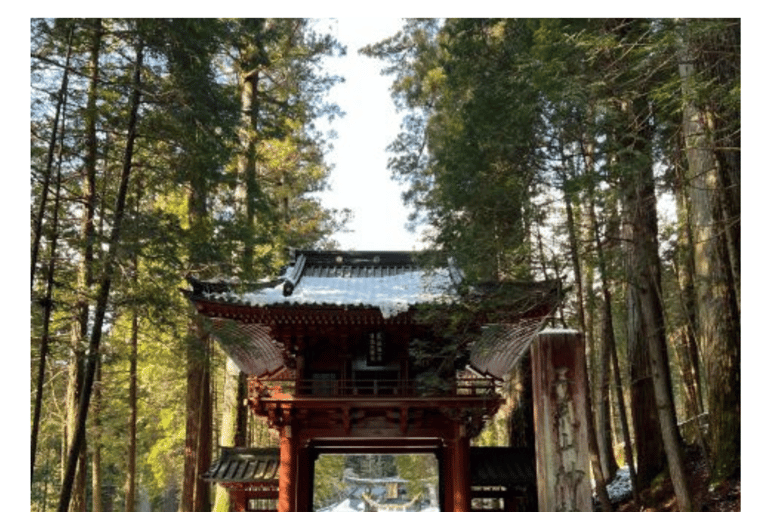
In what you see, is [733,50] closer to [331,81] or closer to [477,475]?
[477,475]

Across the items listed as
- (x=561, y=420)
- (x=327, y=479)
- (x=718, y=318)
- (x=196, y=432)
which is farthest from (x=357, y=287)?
(x=327, y=479)

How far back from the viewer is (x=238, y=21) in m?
7.87

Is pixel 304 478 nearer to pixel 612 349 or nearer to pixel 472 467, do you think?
pixel 472 467

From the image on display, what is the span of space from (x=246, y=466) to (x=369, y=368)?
231 centimetres

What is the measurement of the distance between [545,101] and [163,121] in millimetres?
3626

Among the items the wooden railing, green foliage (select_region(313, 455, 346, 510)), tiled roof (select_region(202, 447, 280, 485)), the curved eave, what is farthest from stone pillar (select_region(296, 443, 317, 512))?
green foliage (select_region(313, 455, 346, 510))

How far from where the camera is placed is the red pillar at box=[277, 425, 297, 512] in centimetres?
775

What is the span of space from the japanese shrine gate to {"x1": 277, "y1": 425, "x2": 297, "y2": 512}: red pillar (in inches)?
0.5

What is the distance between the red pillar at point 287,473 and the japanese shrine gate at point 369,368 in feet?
0.04

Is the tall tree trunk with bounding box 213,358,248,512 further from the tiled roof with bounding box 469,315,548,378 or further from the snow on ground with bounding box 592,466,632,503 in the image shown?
the snow on ground with bounding box 592,466,632,503

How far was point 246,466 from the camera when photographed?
866 centimetres

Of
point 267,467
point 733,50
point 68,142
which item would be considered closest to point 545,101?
point 733,50

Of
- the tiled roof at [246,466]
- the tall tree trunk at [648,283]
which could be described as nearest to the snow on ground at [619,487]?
the tall tree trunk at [648,283]

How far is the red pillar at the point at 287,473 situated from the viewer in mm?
7754
